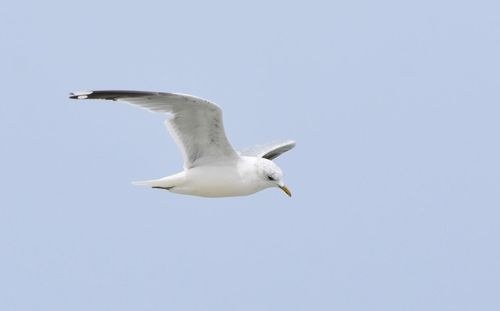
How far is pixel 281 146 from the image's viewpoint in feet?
51.6

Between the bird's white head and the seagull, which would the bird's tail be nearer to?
the seagull

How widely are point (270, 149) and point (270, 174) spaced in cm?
236

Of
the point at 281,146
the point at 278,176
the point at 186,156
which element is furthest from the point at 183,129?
the point at 281,146

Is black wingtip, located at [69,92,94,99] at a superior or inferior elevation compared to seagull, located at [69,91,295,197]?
superior

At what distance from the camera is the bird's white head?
13.1m

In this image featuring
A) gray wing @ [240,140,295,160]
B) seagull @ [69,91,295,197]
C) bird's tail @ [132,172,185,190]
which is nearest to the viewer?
seagull @ [69,91,295,197]

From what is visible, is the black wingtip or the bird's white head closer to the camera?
the black wingtip

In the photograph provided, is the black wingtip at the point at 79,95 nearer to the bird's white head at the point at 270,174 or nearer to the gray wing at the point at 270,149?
the bird's white head at the point at 270,174

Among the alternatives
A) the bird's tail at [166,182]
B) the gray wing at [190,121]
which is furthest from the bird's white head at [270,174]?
the bird's tail at [166,182]

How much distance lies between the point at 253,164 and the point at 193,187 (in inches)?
27.7

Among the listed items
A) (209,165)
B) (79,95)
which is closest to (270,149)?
(209,165)

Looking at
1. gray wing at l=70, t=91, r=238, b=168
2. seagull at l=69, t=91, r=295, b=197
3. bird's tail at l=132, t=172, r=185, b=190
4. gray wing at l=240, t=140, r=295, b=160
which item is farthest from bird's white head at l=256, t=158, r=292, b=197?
gray wing at l=240, t=140, r=295, b=160

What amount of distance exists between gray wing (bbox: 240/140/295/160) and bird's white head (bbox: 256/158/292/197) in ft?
6.24

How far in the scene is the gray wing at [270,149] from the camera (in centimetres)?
1529
